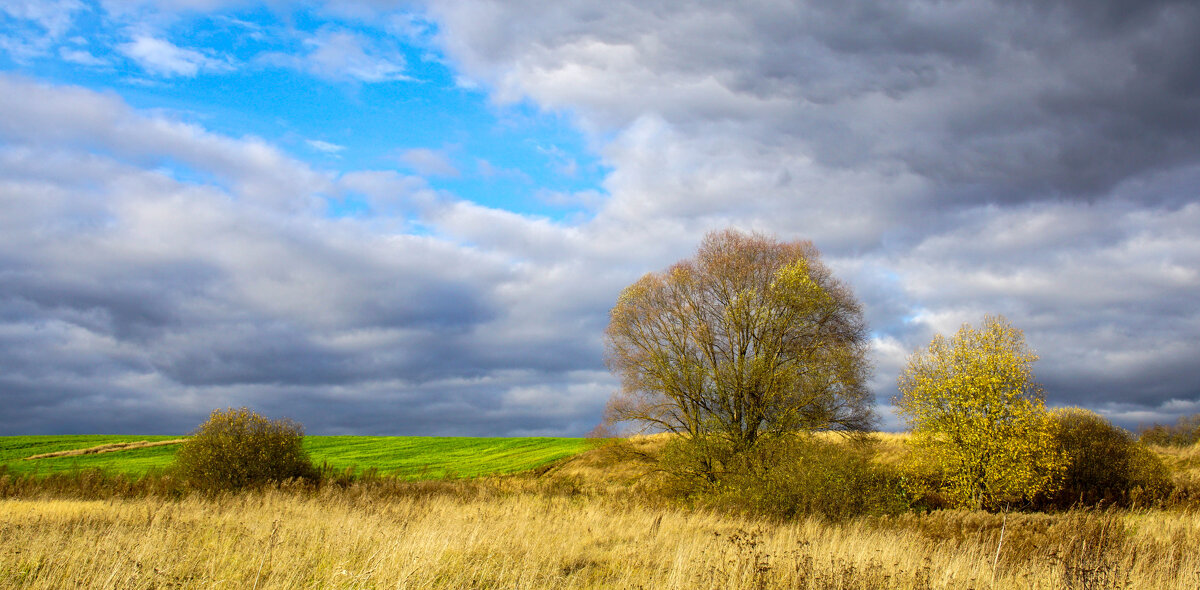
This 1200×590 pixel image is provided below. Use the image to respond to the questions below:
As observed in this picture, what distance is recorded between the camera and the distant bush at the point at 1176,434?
47750mm

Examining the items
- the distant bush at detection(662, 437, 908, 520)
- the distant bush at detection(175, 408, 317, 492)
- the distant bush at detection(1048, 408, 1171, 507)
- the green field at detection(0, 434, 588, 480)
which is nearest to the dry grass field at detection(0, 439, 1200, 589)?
the distant bush at detection(662, 437, 908, 520)

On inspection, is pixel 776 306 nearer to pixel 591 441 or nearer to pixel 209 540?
pixel 591 441

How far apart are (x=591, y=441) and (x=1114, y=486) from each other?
1864cm

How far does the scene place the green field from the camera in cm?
4178

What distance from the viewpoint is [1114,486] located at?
25.5m

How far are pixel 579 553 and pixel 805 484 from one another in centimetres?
945

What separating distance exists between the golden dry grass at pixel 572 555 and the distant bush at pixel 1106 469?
10311 mm

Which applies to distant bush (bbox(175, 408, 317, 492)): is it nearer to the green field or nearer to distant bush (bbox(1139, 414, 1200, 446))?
the green field

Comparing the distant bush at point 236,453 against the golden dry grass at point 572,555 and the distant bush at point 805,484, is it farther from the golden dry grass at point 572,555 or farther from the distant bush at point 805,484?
the distant bush at point 805,484

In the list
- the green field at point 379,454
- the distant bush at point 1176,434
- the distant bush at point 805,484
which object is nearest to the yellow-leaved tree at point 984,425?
the distant bush at point 805,484

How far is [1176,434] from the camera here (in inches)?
1946

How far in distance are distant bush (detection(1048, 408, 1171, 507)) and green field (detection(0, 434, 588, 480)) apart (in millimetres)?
22602

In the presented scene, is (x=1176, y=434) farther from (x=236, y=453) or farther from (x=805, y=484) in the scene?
(x=236, y=453)

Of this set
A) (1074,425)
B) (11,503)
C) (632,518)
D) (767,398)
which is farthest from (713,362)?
(11,503)
